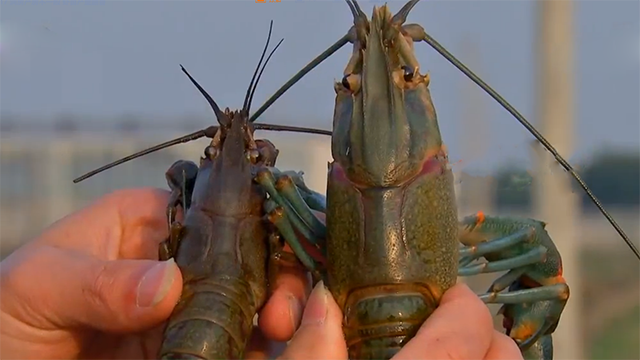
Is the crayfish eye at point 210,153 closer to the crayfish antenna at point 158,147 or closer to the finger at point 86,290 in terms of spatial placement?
the crayfish antenna at point 158,147

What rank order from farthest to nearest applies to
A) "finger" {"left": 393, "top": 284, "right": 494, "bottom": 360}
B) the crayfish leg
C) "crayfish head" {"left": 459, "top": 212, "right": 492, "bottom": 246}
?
"crayfish head" {"left": 459, "top": 212, "right": 492, "bottom": 246}
the crayfish leg
"finger" {"left": 393, "top": 284, "right": 494, "bottom": 360}

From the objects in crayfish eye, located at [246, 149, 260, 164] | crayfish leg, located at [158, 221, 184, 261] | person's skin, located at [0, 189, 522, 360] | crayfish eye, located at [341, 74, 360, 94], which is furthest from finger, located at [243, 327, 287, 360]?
crayfish eye, located at [341, 74, 360, 94]

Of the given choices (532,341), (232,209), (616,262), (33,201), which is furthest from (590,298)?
(232,209)

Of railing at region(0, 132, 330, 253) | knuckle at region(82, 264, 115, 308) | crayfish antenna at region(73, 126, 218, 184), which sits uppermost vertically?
crayfish antenna at region(73, 126, 218, 184)

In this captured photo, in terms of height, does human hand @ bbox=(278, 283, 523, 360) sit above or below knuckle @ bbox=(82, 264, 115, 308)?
below

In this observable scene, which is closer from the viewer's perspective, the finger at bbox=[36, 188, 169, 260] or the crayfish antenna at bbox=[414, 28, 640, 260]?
the crayfish antenna at bbox=[414, 28, 640, 260]

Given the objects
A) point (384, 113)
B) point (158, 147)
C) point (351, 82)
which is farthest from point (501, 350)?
point (158, 147)

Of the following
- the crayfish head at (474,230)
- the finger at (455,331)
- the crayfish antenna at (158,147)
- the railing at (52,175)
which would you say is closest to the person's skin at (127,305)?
the finger at (455,331)

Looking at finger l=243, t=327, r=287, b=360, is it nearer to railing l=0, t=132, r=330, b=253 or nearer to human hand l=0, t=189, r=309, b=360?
human hand l=0, t=189, r=309, b=360
